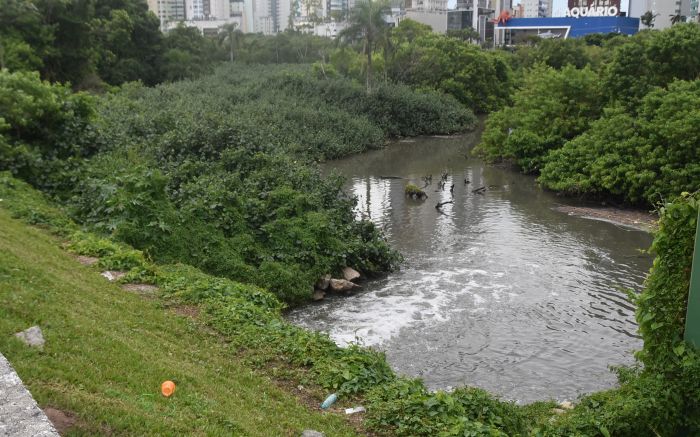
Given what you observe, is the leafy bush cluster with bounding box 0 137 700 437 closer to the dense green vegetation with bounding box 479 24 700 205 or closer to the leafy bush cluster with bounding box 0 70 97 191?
the leafy bush cluster with bounding box 0 70 97 191

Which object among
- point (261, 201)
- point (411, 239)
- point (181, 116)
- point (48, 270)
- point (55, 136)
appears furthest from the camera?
point (181, 116)

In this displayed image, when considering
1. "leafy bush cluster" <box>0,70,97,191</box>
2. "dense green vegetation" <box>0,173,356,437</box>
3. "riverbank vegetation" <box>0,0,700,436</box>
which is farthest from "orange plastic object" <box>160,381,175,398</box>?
"leafy bush cluster" <box>0,70,97,191</box>

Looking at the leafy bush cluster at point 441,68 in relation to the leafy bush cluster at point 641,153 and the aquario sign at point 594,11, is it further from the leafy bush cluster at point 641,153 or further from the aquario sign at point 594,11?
the aquario sign at point 594,11

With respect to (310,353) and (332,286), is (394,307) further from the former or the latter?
(310,353)

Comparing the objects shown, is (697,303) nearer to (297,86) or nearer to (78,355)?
(78,355)

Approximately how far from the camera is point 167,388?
743cm

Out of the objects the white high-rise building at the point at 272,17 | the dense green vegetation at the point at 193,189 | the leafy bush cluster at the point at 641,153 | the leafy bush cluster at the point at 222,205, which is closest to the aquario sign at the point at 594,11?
the white high-rise building at the point at 272,17

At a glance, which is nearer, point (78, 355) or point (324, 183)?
point (78, 355)

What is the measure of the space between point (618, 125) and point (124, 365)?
24924 mm

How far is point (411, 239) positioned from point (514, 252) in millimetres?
3442

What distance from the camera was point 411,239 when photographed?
22.2 meters

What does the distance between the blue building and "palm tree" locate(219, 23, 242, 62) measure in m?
40.8

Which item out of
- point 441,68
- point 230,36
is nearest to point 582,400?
point 441,68

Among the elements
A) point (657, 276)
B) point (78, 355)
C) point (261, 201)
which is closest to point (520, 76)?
point (261, 201)
